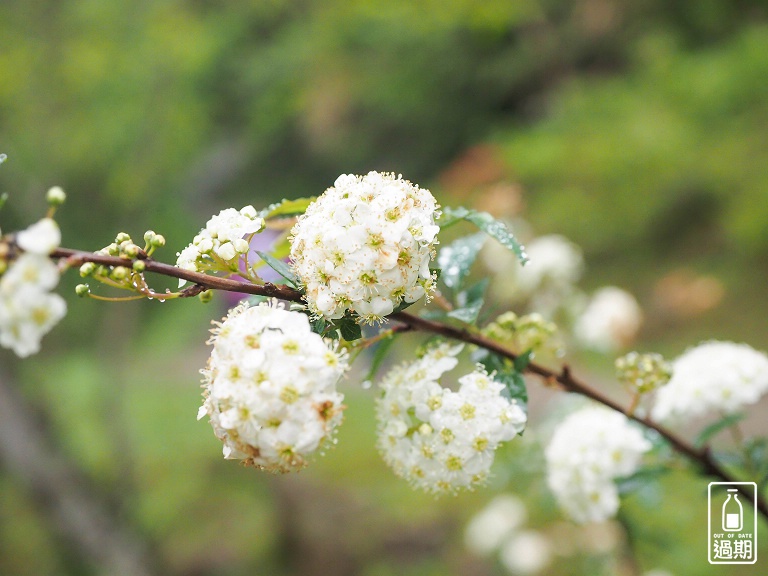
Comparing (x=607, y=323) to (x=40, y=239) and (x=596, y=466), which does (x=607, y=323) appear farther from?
(x=40, y=239)

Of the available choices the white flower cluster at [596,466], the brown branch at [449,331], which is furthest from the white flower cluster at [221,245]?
the white flower cluster at [596,466]

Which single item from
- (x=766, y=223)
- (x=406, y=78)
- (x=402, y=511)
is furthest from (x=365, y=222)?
(x=406, y=78)

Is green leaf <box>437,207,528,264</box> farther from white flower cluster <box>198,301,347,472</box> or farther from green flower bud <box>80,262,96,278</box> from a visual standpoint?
green flower bud <box>80,262,96,278</box>

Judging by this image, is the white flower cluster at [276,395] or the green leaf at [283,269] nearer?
the white flower cluster at [276,395]

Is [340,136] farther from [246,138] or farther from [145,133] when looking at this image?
[145,133]

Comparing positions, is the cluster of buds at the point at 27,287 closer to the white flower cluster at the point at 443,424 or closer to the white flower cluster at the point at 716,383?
the white flower cluster at the point at 443,424

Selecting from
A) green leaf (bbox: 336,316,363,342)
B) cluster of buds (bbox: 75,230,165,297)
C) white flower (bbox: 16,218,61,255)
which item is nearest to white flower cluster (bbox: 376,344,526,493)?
green leaf (bbox: 336,316,363,342)
